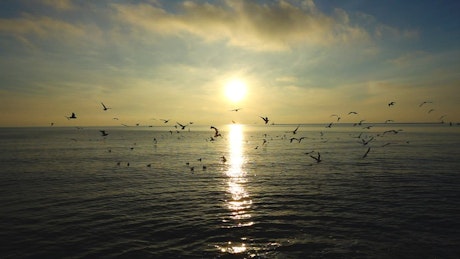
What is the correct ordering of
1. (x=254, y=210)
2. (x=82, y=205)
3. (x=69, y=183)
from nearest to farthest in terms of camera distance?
(x=254, y=210) < (x=82, y=205) < (x=69, y=183)

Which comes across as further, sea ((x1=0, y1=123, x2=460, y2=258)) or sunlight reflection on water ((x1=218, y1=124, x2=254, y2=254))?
sunlight reflection on water ((x1=218, y1=124, x2=254, y2=254))

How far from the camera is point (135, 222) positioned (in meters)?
20.3

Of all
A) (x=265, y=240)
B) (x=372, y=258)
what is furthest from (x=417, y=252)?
(x=265, y=240)

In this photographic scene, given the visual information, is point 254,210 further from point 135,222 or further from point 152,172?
point 152,172

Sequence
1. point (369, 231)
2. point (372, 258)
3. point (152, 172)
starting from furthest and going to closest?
point (152, 172), point (369, 231), point (372, 258)

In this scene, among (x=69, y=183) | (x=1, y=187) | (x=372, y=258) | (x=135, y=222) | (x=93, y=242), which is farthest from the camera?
(x=69, y=183)

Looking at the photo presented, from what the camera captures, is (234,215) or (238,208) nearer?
(234,215)

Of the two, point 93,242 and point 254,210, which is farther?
point 254,210

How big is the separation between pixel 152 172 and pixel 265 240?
1162 inches

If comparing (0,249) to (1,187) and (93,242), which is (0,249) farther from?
(1,187)

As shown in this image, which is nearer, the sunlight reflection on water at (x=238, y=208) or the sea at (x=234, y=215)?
the sea at (x=234, y=215)

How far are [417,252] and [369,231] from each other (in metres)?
3.07

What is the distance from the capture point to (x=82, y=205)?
24969mm

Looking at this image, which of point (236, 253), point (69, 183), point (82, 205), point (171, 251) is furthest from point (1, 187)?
point (236, 253)
